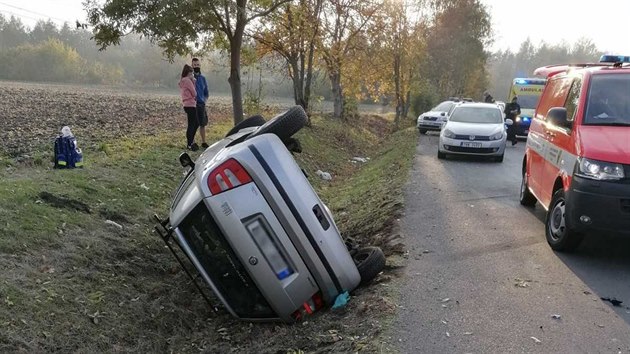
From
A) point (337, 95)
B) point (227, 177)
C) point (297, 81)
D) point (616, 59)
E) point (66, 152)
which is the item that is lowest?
point (337, 95)

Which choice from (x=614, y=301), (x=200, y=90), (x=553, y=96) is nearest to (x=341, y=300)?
(x=614, y=301)

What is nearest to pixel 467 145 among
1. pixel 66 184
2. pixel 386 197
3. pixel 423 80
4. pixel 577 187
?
pixel 386 197

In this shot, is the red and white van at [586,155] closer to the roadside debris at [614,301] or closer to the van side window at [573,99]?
the van side window at [573,99]

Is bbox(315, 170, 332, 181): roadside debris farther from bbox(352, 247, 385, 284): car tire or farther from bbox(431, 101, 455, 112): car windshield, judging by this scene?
bbox(431, 101, 455, 112): car windshield

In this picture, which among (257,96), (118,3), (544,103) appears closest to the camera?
(544,103)

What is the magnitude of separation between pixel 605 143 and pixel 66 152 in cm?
801

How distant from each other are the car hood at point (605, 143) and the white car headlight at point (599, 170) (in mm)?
46

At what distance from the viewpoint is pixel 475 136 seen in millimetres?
14055

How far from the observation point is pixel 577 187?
17.0 feet

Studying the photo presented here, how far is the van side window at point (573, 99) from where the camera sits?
5967 millimetres

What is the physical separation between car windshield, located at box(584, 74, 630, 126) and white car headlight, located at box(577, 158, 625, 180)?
700mm

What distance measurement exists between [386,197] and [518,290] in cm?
454

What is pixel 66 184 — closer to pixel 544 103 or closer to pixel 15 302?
pixel 15 302

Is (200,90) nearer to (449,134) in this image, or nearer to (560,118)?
(449,134)
